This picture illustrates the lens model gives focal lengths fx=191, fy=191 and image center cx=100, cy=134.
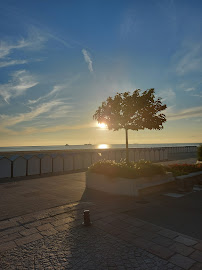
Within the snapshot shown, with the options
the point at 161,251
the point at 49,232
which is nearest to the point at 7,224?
the point at 49,232

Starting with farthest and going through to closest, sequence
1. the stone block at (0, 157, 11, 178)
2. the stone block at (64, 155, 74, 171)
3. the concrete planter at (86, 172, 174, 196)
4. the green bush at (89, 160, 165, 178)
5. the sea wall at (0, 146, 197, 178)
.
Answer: the stone block at (64, 155, 74, 171) → the sea wall at (0, 146, 197, 178) → the stone block at (0, 157, 11, 178) → the green bush at (89, 160, 165, 178) → the concrete planter at (86, 172, 174, 196)

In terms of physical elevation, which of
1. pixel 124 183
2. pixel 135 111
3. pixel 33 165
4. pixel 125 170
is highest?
pixel 135 111

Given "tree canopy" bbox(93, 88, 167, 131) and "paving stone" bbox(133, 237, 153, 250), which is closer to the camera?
"paving stone" bbox(133, 237, 153, 250)

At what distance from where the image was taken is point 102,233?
5465 millimetres

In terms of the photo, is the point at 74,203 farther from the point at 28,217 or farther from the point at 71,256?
the point at 71,256

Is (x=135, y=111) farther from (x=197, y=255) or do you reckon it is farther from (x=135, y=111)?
(x=197, y=255)

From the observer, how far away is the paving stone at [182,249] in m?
4.40

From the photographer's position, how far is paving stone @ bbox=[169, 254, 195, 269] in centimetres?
393

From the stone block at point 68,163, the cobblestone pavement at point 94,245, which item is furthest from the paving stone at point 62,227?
the stone block at point 68,163

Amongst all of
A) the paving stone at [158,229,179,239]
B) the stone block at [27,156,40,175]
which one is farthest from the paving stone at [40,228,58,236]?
the stone block at [27,156,40,175]

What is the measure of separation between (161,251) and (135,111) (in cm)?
947

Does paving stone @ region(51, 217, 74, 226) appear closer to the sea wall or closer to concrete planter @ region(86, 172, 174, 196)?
concrete planter @ region(86, 172, 174, 196)

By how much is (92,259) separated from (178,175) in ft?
33.1

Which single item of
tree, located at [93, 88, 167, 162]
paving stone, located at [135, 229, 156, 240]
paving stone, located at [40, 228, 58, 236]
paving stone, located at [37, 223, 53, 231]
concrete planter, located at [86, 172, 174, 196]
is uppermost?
tree, located at [93, 88, 167, 162]
